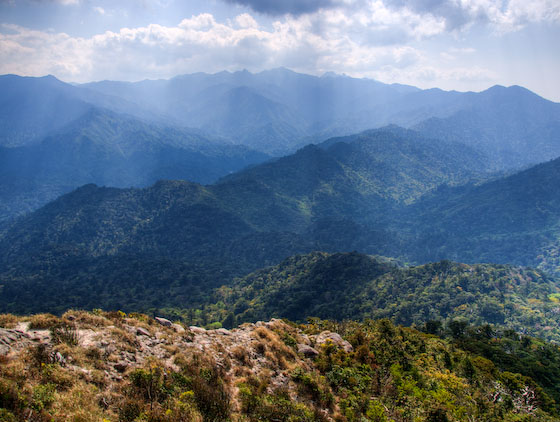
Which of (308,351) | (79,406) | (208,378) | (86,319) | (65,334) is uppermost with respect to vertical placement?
(79,406)

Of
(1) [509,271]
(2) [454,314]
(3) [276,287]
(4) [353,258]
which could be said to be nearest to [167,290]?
(3) [276,287]

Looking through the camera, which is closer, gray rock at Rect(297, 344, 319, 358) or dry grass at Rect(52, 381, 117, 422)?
dry grass at Rect(52, 381, 117, 422)

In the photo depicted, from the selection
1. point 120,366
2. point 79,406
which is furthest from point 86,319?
point 79,406

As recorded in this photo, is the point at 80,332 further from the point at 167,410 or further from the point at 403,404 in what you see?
the point at 403,404

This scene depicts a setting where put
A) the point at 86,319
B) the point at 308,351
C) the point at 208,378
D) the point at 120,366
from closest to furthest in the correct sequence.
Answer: the point at 120,366 < the point at 208,378 < the point at 86,319 < the point at 308,351

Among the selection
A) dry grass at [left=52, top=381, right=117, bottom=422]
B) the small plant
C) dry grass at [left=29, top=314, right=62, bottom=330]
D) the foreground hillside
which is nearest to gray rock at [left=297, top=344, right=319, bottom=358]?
the foreground hillside

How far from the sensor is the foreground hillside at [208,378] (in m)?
11.7

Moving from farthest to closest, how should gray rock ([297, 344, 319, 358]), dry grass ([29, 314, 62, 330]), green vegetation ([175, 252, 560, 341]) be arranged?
green vegetation ([175, 252, 560, 341]) → gray rock ([297, 344, 319, 358]) → dry grass ([29, 314, 62, 330])

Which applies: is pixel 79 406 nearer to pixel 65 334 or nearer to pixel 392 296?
pixel 65 334

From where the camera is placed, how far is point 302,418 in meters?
14.4

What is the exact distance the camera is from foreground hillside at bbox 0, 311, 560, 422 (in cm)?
1173

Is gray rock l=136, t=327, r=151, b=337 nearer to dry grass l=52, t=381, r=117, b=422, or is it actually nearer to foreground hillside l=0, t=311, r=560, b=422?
foreground hillside l=0, t=311, r=560, b=422

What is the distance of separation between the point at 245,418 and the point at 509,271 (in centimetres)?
16695

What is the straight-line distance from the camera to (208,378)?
1577 centimetres
